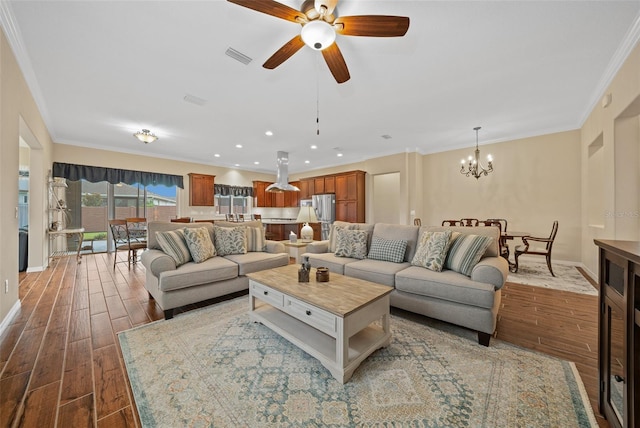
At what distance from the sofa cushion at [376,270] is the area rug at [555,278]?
2377mm

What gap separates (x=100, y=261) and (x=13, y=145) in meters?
3.42

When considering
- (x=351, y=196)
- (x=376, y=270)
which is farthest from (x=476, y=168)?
(x=376, y=270)

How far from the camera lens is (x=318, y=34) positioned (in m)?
1.76

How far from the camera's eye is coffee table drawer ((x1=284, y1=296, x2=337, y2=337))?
1660mm

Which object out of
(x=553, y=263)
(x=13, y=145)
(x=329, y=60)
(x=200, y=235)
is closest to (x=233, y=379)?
(x=200, y=235)

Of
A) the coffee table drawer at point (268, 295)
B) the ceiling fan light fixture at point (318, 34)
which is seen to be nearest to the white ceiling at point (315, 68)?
the ceiling fan light fixture at point (318, 34)

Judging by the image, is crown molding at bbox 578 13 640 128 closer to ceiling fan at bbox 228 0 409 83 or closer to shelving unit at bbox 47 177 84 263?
ceiling fan at bbox 228 0 409 83

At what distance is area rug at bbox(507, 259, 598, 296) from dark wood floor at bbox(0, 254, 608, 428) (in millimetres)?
324

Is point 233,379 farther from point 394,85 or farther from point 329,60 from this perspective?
point 394,85

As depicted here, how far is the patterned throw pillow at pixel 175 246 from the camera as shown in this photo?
9.20 feet

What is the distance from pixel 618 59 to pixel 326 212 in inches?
230

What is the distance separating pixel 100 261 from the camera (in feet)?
16.6

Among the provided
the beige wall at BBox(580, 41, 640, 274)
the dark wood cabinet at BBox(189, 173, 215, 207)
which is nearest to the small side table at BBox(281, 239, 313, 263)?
the beige wall at BBox(580, 41, 640, 274)

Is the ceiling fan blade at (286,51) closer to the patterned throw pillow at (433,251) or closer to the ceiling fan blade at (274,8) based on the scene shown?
the ceiling fan blade at (274,8)
